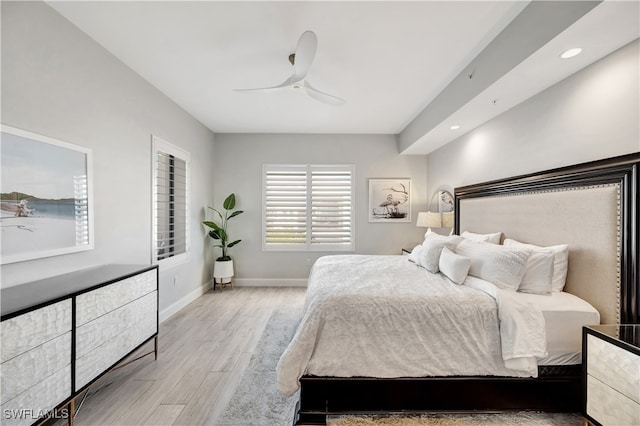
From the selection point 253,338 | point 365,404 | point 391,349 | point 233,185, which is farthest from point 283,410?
point 233,185

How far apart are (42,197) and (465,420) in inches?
128

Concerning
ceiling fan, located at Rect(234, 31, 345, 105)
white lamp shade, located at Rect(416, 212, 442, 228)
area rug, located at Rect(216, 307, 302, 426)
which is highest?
ceiling fan, located at Rect(234, 31, 345, 105)

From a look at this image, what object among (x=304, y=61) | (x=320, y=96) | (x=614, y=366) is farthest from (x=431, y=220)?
(x=304, y=61)

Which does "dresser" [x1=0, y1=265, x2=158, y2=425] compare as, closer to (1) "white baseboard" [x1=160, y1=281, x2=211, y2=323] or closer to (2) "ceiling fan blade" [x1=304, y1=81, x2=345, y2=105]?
(1) "white baseboard" [x1=160, y1=281, x2=211, y2=323]

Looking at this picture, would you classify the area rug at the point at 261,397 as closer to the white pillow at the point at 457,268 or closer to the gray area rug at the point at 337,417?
the gray area rug at the point at 337,417

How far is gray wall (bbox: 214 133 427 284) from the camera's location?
5.04 m

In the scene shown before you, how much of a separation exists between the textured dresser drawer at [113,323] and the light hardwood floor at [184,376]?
47cm

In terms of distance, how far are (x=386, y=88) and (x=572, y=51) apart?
169 centimetres

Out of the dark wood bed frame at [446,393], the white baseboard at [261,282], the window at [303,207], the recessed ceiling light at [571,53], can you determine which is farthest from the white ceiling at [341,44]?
the white baseboard at [261,282]

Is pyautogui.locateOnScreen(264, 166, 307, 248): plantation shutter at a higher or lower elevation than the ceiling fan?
lower

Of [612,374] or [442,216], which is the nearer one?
[612,374]

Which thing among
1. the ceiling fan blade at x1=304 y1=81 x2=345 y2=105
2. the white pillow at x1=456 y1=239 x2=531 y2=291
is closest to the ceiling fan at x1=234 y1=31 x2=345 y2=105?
the ceiling fan blade at x1=304 y1=81 x2=345 y2=105

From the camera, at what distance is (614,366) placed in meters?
1.47

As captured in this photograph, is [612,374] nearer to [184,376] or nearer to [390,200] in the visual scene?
[184,376]
